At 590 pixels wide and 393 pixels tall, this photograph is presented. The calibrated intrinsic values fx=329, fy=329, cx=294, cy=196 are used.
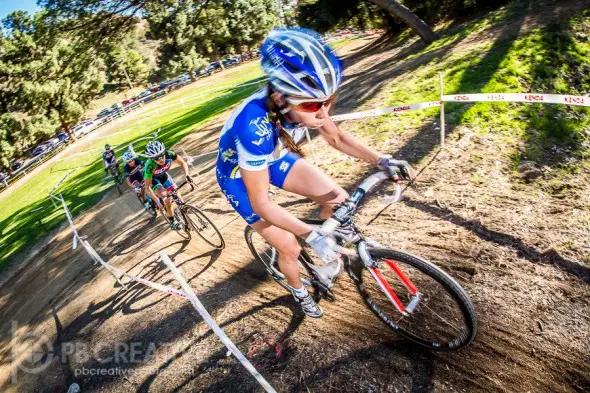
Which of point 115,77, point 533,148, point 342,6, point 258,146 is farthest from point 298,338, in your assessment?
point 115,77

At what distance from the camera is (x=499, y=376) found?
9.62 feet

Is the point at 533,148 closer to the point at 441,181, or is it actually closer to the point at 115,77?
the point at 441,181

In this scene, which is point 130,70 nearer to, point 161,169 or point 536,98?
point 161,169

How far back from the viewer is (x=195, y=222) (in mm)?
6988

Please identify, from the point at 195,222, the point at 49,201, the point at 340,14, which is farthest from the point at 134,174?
the point at 340,14

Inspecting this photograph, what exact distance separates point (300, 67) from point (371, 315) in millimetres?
2888

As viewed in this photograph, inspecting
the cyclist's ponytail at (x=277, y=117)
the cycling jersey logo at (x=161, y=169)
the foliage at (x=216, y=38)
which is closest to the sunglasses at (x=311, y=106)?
the cyclist's ponytail at (x=277, y=117)

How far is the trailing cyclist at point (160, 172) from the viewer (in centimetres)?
681

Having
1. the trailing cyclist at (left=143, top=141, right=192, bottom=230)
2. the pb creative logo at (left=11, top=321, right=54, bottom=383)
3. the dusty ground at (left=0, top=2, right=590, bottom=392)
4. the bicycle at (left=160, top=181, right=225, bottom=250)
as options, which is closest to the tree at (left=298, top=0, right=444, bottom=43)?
the trailing cyclist at (left=143, top=141, right=192, bottom=230)

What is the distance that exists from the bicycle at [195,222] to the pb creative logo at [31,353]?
3.12 m

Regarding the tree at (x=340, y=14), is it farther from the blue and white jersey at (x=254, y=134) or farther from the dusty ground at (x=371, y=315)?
the blue and white jersey at (x=254, y=134)

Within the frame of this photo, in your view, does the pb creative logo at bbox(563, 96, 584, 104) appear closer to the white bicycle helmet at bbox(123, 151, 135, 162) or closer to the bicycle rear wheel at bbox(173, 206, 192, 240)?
the bicycle rear wheel at bbox(173, 206, 192, 240)

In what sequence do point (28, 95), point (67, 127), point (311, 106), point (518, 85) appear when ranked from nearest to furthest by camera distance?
point (311, 106), point (518, 85), point (28, 95), point (67, 127)

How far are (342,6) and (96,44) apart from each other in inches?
597
